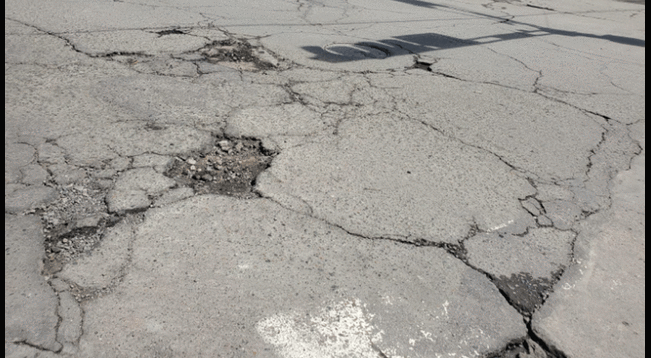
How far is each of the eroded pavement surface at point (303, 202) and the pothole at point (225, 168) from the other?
0.02m

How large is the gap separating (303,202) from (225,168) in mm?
582

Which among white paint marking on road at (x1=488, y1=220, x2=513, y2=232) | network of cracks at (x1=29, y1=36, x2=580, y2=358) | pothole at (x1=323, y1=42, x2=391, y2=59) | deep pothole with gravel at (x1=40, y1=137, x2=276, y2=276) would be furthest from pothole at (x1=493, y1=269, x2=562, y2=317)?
pothole at (x1=323, y1=42, x2=391, y2=59)

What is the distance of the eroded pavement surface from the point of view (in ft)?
6.51

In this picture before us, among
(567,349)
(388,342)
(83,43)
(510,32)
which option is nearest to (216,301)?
(388,342)

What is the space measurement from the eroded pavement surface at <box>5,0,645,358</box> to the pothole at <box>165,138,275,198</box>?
0.7 inches

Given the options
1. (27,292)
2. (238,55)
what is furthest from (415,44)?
(27,292)

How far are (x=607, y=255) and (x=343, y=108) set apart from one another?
221cm

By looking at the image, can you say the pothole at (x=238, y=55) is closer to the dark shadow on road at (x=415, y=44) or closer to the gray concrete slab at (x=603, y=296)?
the dark shadow on road at (x=415, y=44)

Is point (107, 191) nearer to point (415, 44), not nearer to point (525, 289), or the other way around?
point (525, 289)

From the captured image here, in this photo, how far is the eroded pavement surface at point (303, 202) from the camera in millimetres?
1984

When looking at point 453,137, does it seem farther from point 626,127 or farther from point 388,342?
point 388,342

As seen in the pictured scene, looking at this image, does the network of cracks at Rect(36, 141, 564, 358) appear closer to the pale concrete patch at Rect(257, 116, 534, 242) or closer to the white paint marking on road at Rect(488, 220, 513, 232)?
the pale concrete patch at Rect(257, 116, 534, 242)

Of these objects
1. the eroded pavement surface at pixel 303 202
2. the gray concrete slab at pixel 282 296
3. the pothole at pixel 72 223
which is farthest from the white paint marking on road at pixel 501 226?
the pothole at pixel 72 223

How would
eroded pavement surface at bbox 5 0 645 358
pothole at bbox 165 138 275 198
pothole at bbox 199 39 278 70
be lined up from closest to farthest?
eroded pavement surface at bbox 5 0 645 358, pothole at bbox 165 138 275 198, pothole at bbox 199 39 278 70
